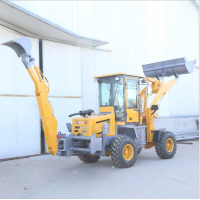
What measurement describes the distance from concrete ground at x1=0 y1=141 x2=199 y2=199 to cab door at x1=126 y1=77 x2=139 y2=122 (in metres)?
1.45

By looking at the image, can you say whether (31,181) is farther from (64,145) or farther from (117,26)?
(117,26)

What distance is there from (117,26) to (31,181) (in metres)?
8.96

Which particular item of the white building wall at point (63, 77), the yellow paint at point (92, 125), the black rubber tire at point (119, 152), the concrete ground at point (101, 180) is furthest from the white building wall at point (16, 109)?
the black rubber tire at point (119, 152)

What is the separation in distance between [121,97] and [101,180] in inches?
100

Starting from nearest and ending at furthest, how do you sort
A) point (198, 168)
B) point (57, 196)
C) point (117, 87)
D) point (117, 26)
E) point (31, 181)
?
point (57, 196), point (31, 181), point (198, 168), point (117, 87), point (117, 26)

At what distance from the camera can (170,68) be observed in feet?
26.9

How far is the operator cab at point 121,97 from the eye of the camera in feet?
22.6

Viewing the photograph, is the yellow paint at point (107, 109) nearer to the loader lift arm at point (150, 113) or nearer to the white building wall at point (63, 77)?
the loader lift arm at point (150, 113)

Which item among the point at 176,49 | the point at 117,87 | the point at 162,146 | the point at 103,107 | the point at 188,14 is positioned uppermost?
the point at 188,14

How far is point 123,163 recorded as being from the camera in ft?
20.3

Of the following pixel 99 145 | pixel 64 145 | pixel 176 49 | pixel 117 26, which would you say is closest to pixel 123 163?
pixel 99 145

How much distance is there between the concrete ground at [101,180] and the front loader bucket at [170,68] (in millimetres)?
3013

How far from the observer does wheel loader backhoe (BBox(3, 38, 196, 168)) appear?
19.1 ft

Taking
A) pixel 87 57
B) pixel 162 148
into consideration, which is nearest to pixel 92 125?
pixel 162 148
